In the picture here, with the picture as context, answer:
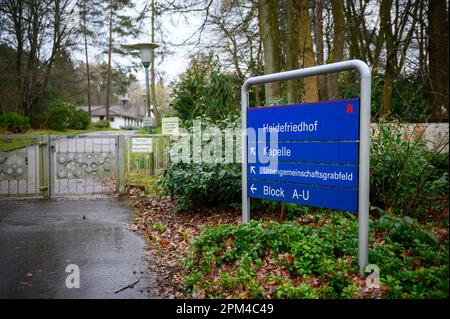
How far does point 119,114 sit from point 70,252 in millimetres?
79600

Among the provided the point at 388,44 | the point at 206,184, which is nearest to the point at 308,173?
the point at 206,184

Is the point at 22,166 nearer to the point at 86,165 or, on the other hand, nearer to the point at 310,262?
the point at 86,165

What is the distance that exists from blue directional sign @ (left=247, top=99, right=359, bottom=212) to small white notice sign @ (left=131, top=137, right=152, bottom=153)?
520 centimetres

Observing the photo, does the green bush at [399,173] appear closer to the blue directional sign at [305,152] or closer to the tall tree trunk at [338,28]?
the blue directional sign at [305,152]

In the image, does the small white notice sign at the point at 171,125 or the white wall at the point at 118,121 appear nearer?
the small white notice sign at the point at 171,125

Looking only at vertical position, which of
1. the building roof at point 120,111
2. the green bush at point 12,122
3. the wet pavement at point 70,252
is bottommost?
the wet pavement at point 70,252

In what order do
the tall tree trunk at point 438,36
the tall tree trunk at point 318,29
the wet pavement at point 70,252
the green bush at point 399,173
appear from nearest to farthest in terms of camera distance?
the wet pavement at point 70,252 < the green bush at point 399,173 < the tall tree trunk at point 438,36 < the tall tree trunk at point 318,29

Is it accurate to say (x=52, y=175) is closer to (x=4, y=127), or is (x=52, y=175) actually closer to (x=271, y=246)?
(x=271, y=246)

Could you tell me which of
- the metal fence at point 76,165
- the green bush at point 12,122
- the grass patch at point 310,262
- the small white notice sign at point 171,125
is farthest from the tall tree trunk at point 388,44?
the green bush at point 12,122

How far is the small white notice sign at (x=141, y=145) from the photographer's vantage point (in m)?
9.59

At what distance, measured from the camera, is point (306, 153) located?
414cm

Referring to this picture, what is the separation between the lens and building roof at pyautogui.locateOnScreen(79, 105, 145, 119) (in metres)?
78.7

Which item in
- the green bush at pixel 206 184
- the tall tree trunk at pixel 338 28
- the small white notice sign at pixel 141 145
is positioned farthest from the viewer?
the tall tree trunk at pixel 338 28
